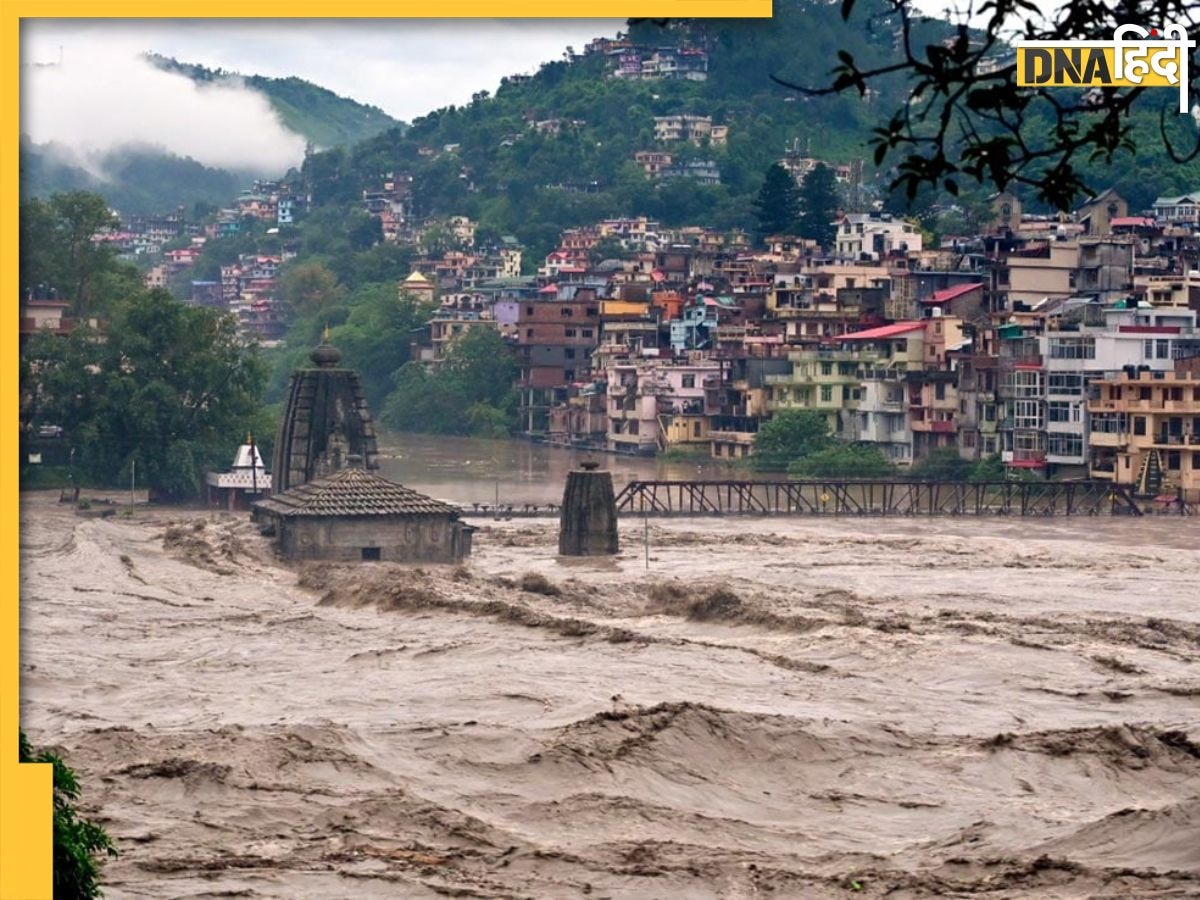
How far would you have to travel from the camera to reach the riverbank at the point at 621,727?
71.5 ft

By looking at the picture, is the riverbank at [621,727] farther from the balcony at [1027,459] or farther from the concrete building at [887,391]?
the concrete building at [887,391]

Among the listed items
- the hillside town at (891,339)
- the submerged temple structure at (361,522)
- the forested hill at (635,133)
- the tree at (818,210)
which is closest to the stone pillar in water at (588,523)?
the submerged temple structure at (361,522)

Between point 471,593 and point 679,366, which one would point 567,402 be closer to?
point 679,366

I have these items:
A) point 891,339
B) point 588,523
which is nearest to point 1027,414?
point 891,339

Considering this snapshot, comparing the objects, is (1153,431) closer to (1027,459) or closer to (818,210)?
(1027,459)

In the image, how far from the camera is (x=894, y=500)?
73750 millimetres

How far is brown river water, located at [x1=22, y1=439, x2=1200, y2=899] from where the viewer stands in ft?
71.4

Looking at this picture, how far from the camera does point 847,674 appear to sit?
34.1 m

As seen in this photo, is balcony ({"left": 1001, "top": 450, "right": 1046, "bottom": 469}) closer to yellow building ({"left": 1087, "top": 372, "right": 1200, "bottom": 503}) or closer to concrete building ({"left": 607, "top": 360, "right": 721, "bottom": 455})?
yellow building ({"left": 1087, "top": 372, "right": 1200, "bottom": 503})

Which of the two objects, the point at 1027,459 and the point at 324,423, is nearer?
the point at 324,423

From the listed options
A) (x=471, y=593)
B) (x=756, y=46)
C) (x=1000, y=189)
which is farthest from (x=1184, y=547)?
(x=756, y=46)

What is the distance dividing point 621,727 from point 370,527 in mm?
22585

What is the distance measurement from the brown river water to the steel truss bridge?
14.2 meters

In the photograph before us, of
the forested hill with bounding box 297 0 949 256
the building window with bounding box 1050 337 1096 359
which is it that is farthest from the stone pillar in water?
the forested hill with bounding box 297 0 949 256
